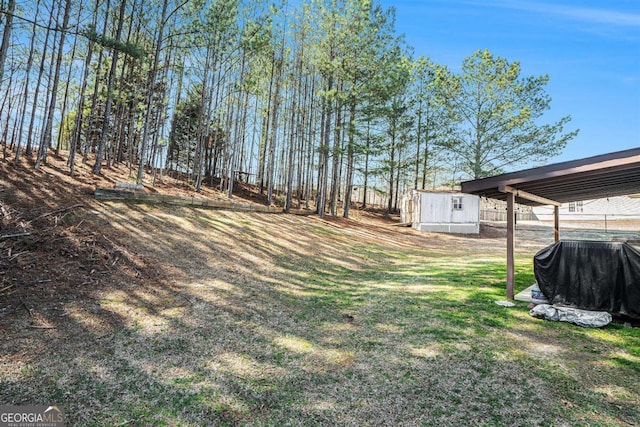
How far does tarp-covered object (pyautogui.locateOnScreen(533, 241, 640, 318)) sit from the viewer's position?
4.50 metres

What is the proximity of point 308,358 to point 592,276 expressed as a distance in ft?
15.8

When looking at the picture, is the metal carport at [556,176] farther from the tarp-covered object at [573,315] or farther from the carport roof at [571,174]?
the tarp-covered object at [573,315]

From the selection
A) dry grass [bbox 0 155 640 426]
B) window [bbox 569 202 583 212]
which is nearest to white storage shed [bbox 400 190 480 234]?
dry grass [bbox 0 155 640 426]

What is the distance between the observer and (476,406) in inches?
105

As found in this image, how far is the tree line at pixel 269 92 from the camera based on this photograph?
1198 cm

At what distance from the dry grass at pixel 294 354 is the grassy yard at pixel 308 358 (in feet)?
0.06

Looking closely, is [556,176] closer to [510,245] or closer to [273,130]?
[510,245]

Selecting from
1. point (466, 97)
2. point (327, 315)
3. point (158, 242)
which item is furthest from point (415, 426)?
point (466, 97)

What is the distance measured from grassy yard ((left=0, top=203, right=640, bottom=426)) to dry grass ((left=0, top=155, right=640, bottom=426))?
2 centimetres

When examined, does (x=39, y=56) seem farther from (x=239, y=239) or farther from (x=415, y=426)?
(x=415, y=426)

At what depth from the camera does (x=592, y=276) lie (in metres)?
4.84

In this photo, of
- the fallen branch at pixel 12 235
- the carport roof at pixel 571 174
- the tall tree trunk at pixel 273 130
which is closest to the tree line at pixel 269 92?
the tall tree trunk at pixel 273 130

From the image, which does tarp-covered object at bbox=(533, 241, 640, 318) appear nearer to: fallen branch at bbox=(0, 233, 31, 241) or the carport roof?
the carport roof

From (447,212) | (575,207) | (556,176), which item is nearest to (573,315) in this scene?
(556,176)
